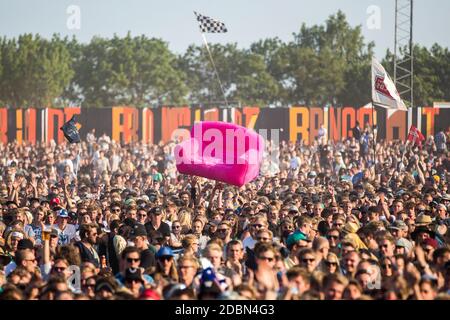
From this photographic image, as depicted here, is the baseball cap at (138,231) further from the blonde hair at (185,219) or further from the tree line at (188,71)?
the tree line at (188,71)

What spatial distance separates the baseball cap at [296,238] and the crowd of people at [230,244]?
0.13 ft

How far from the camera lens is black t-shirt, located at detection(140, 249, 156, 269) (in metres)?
12.6

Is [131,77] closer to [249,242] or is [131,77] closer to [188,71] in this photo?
[188,71]

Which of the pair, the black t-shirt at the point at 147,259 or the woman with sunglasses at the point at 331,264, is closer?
the woman with sunglasses at the point at 331,264

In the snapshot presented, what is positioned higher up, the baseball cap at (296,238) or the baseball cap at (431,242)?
the baseball cap at (296,238)

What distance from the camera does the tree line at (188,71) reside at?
259 feet

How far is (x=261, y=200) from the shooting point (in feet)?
62.5

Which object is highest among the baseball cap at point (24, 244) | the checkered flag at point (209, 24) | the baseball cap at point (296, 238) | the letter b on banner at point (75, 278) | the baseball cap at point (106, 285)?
the checkered flag at point (209, 24)

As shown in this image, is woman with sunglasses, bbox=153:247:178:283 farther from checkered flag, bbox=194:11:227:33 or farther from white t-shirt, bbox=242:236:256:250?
checkered flag, bbox=194:11:227:33

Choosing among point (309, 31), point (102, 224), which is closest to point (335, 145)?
point (102, 224)

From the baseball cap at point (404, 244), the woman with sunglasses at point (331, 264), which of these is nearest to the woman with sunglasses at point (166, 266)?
the woman with sunglasses at point (331, 264)

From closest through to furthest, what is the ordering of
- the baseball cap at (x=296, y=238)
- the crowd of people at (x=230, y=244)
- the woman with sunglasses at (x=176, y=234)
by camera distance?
the crowd of people at (x=230, y=244)
the baseball cap at (x=296, y=238)
the woman with sunglasses at (x=176, y=234)
